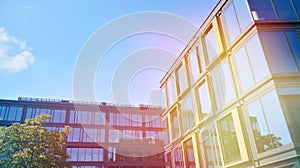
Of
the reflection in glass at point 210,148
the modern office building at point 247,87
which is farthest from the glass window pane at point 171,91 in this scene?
the reflection in glass at point 210,148

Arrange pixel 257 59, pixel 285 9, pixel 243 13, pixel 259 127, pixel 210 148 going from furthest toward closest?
pixel 210 148, pixel 243 13, pixel 285 9, pixel 257 59, pixel 259 127

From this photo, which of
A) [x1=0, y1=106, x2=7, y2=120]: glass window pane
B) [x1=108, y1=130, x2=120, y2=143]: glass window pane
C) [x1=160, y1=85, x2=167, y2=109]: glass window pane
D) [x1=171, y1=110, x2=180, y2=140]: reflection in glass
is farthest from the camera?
[x1=108, y1=130, x2=120, y2=143]: glass window pane

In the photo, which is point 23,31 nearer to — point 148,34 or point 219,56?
point 148,34

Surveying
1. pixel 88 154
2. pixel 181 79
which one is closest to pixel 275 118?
pixel 181 79

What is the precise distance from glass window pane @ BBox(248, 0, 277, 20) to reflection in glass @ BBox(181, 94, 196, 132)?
8585 mm

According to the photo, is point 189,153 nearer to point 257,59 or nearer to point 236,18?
point 257,59

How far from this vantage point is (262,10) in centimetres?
1218

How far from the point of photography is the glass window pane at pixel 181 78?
66.7 feet

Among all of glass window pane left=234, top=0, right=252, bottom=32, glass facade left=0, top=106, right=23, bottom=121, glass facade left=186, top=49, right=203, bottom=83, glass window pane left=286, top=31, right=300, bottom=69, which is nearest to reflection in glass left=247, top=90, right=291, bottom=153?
glass window pane left=286, top=31, right=300, bottom=69

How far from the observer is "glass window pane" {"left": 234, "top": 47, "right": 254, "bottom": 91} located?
1202cm

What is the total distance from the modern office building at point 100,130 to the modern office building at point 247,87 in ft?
85.4

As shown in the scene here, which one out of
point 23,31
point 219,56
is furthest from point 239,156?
point 23,31

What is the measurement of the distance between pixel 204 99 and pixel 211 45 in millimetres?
3841

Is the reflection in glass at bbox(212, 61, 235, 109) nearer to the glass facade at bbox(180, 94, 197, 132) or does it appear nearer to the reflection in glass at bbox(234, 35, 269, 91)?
the reflection in glass at bbox(234, 35, 269, 91)
